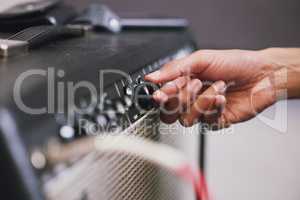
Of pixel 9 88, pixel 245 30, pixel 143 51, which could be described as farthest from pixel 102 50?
pixel 245 30

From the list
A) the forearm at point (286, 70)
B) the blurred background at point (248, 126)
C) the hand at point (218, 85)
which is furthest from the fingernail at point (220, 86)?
the blurred background at point (248, 126)

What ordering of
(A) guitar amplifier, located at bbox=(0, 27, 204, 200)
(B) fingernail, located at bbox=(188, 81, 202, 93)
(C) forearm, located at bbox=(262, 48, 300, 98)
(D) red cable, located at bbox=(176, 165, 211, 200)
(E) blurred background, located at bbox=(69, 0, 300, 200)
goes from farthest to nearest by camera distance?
(E) blurred background, located at bbox=(69, 0, 300, 200), (C) forearm, located at bbox=(262, 48, 300, 98), (B) fingernail, located at bbox=(188, 81, 202, 93), (D) red cable, located at bbox=(176, 165, 211, 200), (A) guitar amplifier, located at bbox=(0, 27, 204, 200)

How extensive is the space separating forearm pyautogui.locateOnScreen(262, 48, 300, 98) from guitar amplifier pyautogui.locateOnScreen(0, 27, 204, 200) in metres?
0.17

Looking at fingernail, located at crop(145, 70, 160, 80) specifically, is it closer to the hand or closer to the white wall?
the hand

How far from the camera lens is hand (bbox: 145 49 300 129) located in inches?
19.2

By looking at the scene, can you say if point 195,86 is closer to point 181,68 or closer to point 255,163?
point 181,68

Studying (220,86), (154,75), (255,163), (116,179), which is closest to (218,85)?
(220,86)

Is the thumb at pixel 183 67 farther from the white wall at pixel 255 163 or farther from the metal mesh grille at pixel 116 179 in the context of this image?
the white wall at pixel 255 163

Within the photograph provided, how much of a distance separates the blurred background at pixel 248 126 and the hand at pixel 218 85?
0.19 metres

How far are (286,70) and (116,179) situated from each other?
35 centimetres

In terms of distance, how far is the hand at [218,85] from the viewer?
487 mm

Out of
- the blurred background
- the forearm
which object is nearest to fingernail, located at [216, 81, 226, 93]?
the forearm

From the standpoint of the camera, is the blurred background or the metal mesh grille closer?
the metal mesh grille

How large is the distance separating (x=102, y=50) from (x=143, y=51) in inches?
2.0
